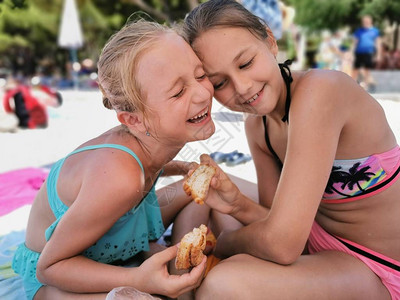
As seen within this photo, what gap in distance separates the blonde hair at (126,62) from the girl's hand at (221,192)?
354mm

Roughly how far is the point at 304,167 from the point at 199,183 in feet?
1.22

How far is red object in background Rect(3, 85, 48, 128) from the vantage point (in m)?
6.06

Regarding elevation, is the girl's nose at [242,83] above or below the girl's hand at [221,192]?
above

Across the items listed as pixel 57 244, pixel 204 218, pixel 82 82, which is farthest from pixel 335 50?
pixel 57 244

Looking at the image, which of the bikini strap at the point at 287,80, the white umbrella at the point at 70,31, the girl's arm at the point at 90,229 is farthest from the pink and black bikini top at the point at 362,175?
the white umbrella at the point at 70,31

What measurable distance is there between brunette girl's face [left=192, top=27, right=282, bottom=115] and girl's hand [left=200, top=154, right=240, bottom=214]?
0.88 feet

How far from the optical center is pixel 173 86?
1.44 m

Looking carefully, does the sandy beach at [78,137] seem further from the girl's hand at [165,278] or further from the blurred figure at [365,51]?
the blurred figure at [365,51]

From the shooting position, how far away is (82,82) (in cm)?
1413

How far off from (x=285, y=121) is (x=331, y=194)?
1.09 ft

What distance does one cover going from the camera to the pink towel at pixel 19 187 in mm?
2896

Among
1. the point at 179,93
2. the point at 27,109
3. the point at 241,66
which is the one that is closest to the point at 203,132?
the point at 179,93

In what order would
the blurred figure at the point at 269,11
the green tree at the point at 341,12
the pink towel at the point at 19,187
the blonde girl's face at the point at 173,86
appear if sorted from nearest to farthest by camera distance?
the blonde girl's face at the point at 173,86, the pink towel at the point at 19,187, the blurred figure at the point at 269,11, the green tree at the point at 341,12

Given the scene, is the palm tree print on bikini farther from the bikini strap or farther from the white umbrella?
the white umbrella
